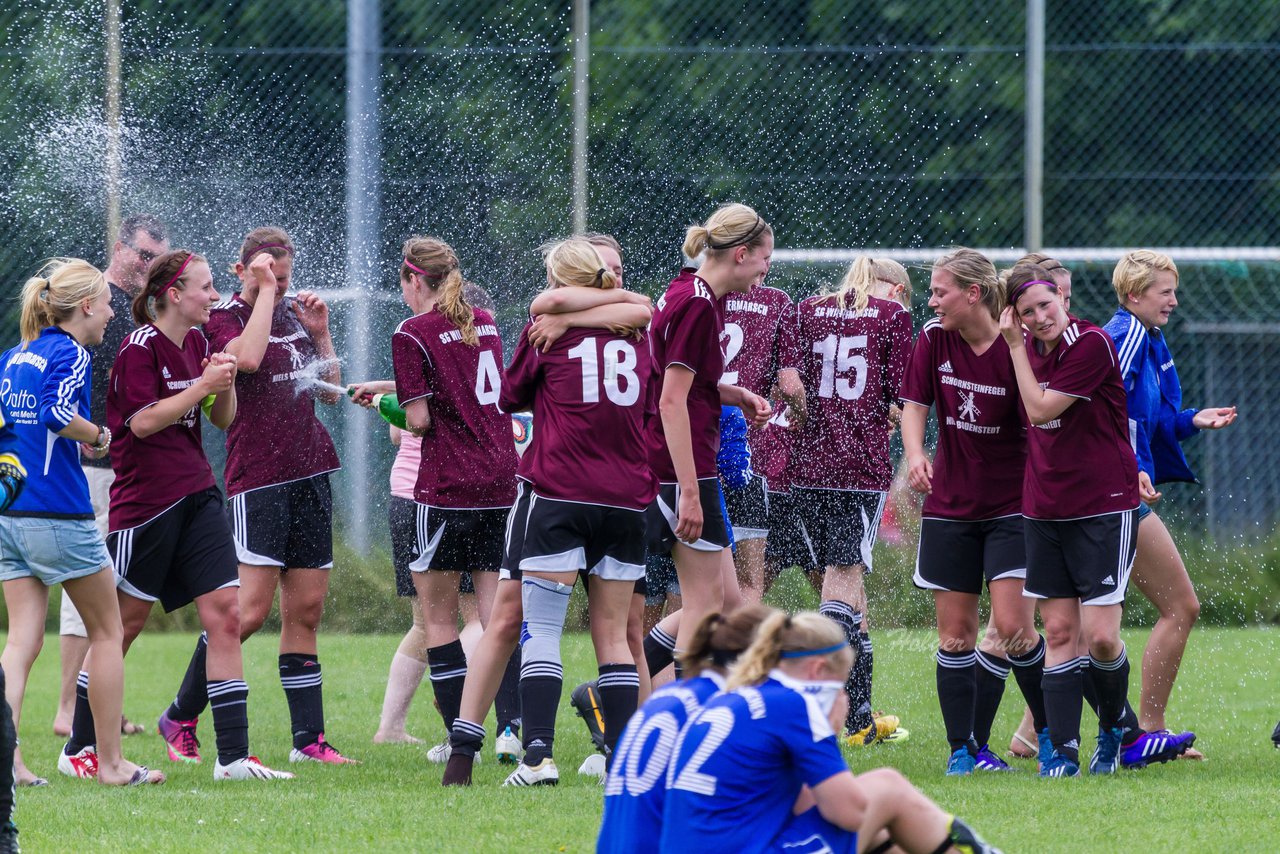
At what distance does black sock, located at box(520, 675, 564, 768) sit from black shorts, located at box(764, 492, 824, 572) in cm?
204

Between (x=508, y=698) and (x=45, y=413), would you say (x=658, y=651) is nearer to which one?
(x=508, y=698)

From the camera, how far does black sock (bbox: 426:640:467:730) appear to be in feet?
21.5

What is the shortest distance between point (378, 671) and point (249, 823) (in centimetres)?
502

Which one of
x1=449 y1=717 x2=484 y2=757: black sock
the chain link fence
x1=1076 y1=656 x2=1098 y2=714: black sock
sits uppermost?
the chain link fence

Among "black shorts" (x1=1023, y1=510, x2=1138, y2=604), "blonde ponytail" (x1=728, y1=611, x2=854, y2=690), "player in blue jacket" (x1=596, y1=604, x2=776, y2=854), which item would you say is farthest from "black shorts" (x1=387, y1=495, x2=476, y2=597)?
"blonde ponytail" (x1=728, y1=611, x2=854, y2=690)

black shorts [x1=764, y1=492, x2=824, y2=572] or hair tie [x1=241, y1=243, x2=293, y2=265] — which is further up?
hair tie [x1=241, y1=243, x2=293, y2=265]

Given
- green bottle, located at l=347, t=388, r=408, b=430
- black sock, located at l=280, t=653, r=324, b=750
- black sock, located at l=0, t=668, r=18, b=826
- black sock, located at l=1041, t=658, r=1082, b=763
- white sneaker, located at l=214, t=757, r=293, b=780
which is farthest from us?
green bottle, located at l=347, t=388, r=408, b=430

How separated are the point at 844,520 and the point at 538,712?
2132mm

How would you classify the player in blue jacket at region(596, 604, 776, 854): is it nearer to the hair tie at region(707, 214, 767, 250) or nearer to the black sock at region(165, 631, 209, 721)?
the hair tie at region(707, 214, 767, 250)

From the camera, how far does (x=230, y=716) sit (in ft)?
19.7

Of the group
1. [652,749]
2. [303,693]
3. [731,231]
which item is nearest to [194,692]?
[303,693]

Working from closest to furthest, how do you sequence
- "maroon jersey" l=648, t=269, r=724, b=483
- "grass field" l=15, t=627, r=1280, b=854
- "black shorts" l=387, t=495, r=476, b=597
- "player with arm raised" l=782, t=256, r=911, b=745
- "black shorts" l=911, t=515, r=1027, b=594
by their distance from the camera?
"grass field" l=15, t=627, r=1280, b=854, "maroon jersey" l=648, t=269, r=724, b=483, "black shorts" l=911, t=515, r=1027, b=594, "black shorts" l=387, t=495, r=476, b=597, "player with arm raised" l=782, t=256, r=911, b=745

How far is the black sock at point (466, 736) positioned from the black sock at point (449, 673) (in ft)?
2.61

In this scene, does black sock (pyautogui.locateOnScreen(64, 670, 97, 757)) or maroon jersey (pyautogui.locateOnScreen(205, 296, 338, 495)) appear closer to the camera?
black sock (pyautogui.locateOnScreen(64, 670, 97, 757))
